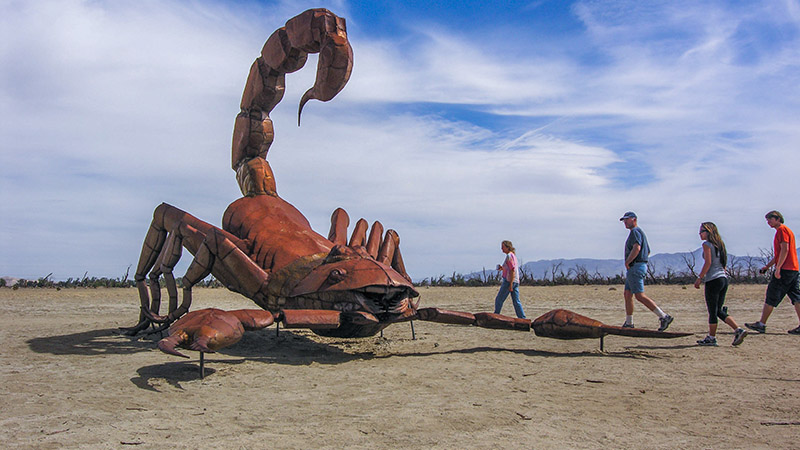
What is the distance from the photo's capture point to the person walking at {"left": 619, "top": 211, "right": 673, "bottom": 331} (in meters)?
7.98

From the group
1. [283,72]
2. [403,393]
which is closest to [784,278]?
[403,393]

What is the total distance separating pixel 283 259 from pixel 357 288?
4.21 ft

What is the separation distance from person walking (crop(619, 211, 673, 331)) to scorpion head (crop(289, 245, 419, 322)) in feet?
12.5

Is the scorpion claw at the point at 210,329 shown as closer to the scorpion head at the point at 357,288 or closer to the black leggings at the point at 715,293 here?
the scorpion head at the point at 357,288

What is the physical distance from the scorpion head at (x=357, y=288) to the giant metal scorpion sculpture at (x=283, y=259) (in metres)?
0.01

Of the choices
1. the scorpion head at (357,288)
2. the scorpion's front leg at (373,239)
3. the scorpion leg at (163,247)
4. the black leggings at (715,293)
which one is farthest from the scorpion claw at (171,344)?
the black leggings at (715,293)

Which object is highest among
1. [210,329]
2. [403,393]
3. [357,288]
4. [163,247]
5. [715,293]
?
[163,247]

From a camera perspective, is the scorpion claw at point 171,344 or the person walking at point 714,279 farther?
the person walking at point 714,279

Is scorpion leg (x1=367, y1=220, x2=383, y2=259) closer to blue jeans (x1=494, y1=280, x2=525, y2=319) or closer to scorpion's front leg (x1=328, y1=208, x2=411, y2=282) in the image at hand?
scorpion's front leg (x1=328, y1=208, x2=411, y2=282)

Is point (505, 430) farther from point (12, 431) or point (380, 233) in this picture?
point (380, 233)

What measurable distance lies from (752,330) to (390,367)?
18.8ft

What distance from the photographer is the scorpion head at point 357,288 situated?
549 centimetres

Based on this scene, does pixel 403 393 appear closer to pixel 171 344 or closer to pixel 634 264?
pixel 171 344

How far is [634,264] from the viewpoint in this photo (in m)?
8.14
